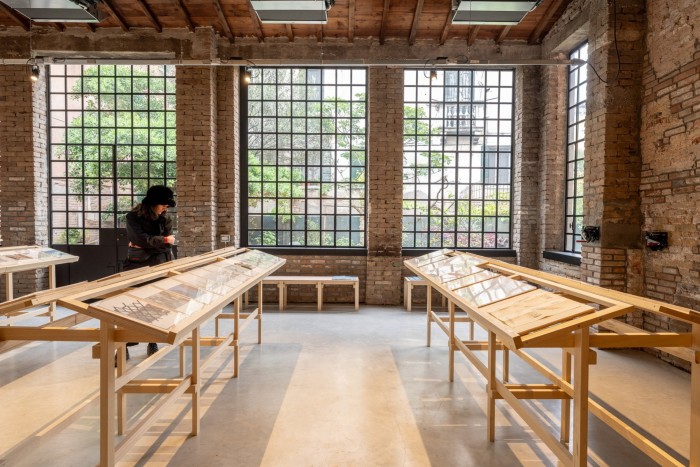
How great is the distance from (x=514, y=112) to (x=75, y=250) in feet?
28.4

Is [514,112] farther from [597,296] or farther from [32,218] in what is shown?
[32,218]

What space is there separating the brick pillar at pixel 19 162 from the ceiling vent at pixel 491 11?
7.30 metres

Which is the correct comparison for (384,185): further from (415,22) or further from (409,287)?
(415,22)

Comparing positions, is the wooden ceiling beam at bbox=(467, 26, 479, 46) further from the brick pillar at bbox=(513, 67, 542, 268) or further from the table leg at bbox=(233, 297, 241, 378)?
the table leg at bbox=(233, 297, 241, 378)

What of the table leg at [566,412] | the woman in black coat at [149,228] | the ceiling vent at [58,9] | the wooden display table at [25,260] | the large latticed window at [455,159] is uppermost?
the ceiling vent at [58,9]

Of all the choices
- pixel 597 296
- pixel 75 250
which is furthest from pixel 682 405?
pixel 75 250

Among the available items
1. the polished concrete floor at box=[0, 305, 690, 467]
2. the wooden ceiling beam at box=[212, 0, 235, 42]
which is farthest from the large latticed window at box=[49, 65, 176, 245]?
the polished concrete floor at box=[0, 305, 690, 467]

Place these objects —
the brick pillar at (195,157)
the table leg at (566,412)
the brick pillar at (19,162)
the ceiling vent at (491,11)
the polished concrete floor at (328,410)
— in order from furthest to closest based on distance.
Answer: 1. the brick pillar at (19,162)
2. the brick pillar at (195,157)
3. the ceiling vent at (491,11)
4. the table leg at (566,412)
5. the polished concrete floor at (328,410)

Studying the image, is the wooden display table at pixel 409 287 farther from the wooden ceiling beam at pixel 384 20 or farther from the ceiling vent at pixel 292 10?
the ceiling vent at pixel 292 10

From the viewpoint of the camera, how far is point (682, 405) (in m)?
3.62

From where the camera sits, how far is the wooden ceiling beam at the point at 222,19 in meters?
6.51

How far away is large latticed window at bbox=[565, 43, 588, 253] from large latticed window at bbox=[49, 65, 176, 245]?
7.14 meters

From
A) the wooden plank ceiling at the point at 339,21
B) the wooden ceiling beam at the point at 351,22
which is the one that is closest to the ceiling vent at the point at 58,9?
the wooden plank ceiling at the point at 339,21

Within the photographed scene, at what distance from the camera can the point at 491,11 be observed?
5559mm
